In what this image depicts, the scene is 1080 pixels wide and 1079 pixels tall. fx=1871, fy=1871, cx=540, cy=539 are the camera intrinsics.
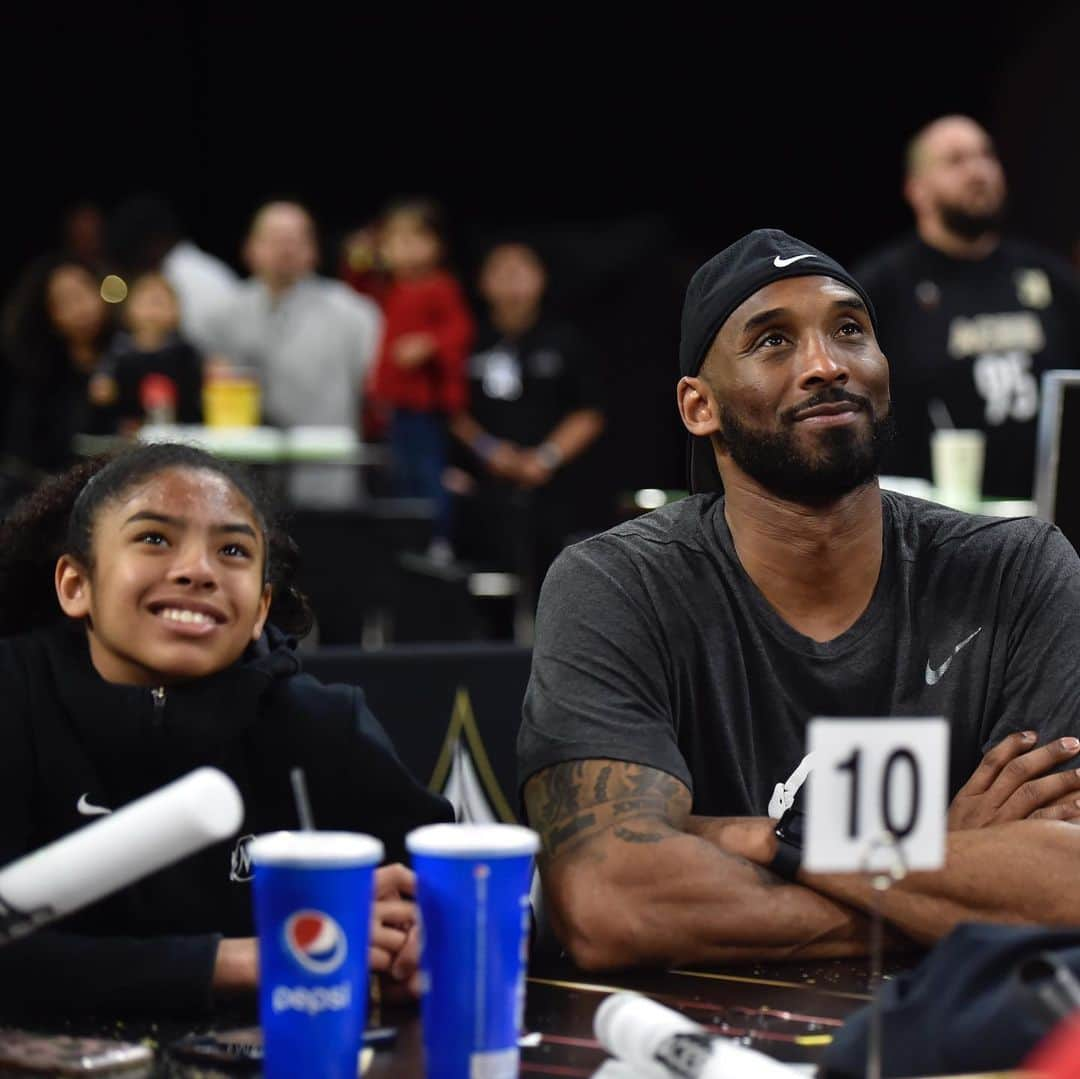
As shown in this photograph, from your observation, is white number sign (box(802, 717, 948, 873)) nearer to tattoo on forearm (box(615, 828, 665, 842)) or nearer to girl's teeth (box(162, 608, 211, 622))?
tattoo on forearm (box(615, 828, 665, 842))

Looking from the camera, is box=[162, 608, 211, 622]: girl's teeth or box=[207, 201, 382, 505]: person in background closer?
box=[162, 608, 211, 622]: girl's teeth

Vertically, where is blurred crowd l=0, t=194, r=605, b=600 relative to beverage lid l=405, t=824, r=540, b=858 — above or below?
above

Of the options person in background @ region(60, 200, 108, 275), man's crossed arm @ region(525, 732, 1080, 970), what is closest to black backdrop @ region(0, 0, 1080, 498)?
person in background @ region(60, 200, 108, 275)

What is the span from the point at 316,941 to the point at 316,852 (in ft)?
0.24

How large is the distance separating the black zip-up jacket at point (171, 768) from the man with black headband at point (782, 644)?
0.26 metres

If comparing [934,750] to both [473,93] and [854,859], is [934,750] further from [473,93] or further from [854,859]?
[473,93]

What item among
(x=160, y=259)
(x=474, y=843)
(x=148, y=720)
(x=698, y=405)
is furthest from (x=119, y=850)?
(x=160, y=259)

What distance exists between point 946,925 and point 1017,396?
13.7 ft

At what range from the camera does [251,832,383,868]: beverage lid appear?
1.49m

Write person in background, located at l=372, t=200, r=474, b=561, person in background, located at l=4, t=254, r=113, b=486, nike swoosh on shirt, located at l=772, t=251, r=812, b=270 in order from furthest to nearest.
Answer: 1. person in background, located at l=372, t=200, r=474, b=561
2. person in background, located at l=4, t=254, r=113, b=486
3. nike swoosh on shirt, located at l=772, t=251, r=812, b=270

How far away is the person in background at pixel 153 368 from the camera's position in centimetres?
795

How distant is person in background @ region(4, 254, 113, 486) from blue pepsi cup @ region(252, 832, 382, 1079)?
266 inches

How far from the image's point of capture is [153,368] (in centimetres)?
798

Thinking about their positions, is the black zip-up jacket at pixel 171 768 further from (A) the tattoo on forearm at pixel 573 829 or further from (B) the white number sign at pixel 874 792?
(B) the white number sign at pixel 874 792
